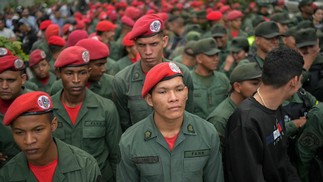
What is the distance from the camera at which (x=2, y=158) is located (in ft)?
13.8

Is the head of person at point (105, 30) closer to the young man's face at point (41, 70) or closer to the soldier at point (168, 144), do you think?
the young man's face at point (41, 70)

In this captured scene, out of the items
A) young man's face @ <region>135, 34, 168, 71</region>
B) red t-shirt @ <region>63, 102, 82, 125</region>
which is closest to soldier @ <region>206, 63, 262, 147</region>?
young man's face @ <region>135, 34, 168, 71</region>

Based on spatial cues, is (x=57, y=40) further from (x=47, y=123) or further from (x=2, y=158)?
(x=47, y=123)

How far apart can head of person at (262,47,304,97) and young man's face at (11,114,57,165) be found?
A: 1.78 metres

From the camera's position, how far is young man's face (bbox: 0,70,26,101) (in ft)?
15.0

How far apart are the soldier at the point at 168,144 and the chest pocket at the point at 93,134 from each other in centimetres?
108

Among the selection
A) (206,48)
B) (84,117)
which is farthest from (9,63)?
(206,48)

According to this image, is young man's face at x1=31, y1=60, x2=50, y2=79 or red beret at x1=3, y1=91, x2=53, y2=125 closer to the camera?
red beret at x1=3, y1=91, x2=53, y2=125

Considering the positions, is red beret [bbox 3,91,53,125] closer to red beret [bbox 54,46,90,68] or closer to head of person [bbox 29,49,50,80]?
red beret [bbox 54,46,90,68]

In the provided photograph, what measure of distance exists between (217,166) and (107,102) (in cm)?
162

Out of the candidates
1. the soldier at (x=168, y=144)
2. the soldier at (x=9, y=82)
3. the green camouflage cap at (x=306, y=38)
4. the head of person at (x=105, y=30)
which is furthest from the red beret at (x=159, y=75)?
the head of person at (x=105, y=30)

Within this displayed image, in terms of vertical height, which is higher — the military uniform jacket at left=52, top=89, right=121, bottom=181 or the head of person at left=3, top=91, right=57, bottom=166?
the head of person at left=3, top=91, right=57, bottom=166

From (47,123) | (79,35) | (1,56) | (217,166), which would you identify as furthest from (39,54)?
(217,166)

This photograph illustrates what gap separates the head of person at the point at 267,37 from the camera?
633 cm
